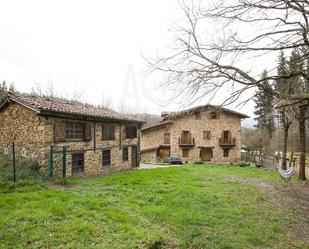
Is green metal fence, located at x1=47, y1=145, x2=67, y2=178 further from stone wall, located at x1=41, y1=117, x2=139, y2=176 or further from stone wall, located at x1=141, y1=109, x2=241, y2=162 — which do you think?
stone wall, located at x1=141, y1=109, x2=241, y2=162

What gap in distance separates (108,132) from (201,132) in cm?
1773

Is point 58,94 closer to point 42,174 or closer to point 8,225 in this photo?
point 42,174

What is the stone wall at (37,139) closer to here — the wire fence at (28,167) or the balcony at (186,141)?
the wire fence at (28,167)

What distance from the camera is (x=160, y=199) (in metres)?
9.03

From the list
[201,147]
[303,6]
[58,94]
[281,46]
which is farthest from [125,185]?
[58,94]

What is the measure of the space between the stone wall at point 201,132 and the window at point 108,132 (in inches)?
595

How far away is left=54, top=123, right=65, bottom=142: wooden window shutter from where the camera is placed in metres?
12.7

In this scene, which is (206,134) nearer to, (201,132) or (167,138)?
(201,132)

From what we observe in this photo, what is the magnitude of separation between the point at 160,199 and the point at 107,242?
3.89 meters

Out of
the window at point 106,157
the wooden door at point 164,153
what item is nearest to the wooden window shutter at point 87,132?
the window at point 106,157

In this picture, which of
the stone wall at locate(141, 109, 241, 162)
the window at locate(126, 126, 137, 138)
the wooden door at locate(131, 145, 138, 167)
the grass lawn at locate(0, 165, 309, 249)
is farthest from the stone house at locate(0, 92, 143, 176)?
the stone wall at locate(141, 109, 241, 162)

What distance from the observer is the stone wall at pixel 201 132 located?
1272 inches

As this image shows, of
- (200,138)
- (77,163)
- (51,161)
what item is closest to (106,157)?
(77,163)

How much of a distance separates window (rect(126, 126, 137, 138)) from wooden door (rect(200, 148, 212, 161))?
1407cm
